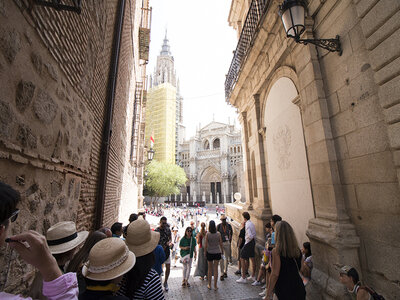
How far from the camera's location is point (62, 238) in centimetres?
171

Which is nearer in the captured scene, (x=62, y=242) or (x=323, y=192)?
(x=62, y=242)

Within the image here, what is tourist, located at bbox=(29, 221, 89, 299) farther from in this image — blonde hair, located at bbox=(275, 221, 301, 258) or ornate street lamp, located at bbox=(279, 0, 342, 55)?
ornate street lamp, located at bbox=(279, 0, 342, 55)

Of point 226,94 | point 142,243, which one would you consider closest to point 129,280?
point 142,243

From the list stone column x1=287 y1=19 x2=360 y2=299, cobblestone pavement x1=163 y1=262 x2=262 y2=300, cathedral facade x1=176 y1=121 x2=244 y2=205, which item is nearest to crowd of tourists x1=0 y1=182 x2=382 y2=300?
stone column x1=287 y1=19 x2=360 y2=299

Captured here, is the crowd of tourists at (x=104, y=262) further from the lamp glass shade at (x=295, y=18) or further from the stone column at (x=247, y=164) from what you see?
the stone column at (x=247, y=164)

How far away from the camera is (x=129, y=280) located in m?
1.75

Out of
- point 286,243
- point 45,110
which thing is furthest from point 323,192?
→ point 45,110

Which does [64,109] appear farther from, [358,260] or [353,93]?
[358,260]

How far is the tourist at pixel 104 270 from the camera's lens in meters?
1.37

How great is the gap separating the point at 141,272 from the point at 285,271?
203 cm

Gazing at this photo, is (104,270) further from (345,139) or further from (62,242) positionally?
(345,139)

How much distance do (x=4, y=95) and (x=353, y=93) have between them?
4.14m

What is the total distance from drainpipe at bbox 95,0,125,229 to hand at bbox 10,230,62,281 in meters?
3.81

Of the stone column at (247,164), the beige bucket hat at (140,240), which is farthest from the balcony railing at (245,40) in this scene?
the beige bucket hat at (140,240)
